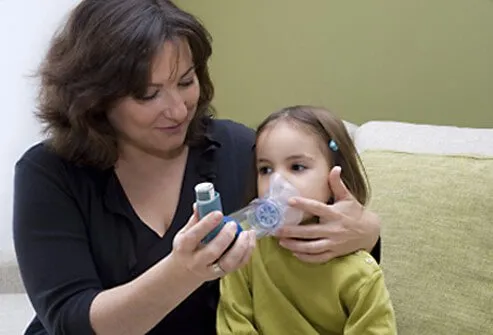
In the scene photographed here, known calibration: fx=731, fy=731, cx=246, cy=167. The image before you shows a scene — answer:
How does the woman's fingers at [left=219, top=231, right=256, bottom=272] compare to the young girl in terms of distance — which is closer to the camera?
the woman's fingers at [left=219, top=231, right=256, bottom=272]

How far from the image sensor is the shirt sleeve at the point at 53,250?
135 cm

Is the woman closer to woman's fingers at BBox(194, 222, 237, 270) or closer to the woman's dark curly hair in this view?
the woman's dark curly hair

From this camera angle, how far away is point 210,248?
1079 mm

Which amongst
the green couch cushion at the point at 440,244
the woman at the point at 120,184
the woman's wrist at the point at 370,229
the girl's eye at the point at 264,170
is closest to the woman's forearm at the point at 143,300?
the woman at the point at 120,184

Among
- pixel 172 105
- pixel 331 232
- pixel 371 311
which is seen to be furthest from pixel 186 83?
pixel 371 311

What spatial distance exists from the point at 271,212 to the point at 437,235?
1.63ft

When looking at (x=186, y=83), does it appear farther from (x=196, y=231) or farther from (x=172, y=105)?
(x=196, y=231)

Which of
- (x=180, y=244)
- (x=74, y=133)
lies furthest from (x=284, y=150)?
(x=74, y=133)

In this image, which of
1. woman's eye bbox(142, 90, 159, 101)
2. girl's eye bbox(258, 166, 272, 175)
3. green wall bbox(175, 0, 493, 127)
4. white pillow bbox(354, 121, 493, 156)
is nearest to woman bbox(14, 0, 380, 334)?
woman's eye bbox(142, 90, 159, 101)

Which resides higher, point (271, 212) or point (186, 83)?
point (186, 83)

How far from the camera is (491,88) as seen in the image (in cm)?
223

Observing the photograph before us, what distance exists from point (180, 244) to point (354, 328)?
0.39 m

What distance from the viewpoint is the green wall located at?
2230 mm

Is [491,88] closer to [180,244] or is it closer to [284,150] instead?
[284,150]
